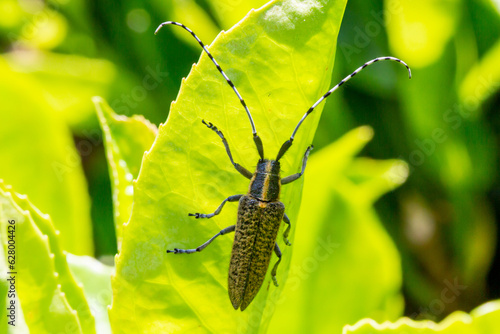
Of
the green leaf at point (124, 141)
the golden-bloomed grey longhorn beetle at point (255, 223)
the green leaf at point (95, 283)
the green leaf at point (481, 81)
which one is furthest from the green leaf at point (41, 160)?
the green leaf at point (481, 81)

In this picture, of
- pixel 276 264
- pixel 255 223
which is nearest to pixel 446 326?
pixel 276 264

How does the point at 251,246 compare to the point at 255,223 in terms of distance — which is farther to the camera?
the point at 255,223

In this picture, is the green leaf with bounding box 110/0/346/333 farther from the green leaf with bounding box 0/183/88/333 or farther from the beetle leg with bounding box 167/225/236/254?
the green leaf with bounding box 0/183/88/333

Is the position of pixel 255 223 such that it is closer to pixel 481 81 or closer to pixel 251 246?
pixel 251 246

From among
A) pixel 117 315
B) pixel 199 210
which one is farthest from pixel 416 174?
pixel 117 315

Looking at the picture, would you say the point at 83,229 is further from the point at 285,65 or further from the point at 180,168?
the point at 285,65

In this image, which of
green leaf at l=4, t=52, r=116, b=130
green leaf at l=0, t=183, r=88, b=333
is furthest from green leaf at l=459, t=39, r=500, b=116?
green leaf at l=0, t=183, r=88, b=333
